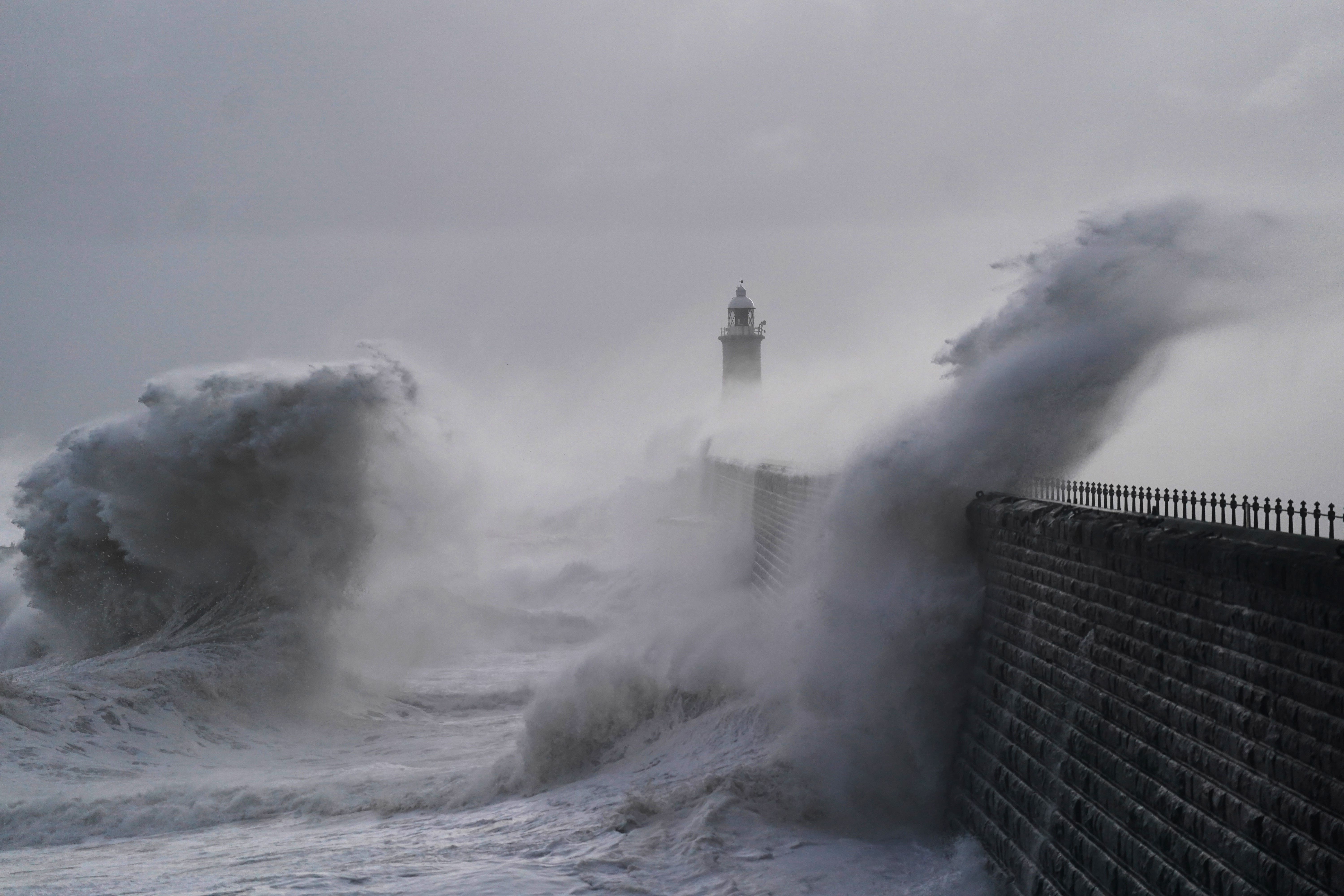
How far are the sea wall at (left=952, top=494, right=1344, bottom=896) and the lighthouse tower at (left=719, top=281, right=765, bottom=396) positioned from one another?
104ft

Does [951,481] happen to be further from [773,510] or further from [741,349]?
[741,349]

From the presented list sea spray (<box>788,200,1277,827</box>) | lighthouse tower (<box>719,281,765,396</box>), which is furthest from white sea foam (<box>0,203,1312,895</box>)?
lighthouse tower (<box>719,281,765,396</box>)

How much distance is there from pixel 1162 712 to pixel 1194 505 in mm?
1366

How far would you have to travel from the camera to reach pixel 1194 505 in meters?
7.13

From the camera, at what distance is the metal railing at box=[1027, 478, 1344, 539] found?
6301 millimetres

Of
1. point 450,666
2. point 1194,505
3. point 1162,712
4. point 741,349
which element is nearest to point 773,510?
point 450,666

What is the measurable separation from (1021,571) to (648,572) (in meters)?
21.3

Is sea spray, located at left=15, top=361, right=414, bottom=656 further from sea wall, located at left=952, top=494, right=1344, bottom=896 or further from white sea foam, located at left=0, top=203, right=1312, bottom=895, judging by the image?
sea wall, located at left=952, top=494, right=1344, bottom=896

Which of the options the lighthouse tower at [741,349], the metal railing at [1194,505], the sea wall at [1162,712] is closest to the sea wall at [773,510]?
the metal railing at [1194,505]

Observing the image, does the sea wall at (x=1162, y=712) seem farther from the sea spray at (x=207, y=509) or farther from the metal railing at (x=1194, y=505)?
the sea spray at (x=207, y=509)

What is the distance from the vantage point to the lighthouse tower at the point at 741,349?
4125 centimetres

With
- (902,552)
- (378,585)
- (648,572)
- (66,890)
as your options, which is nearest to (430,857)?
(66,890)

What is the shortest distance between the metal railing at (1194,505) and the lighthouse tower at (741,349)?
95.3ft

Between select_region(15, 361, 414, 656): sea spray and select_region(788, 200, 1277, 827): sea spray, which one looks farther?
select_region(15, 361, 414, 656): sea spray
